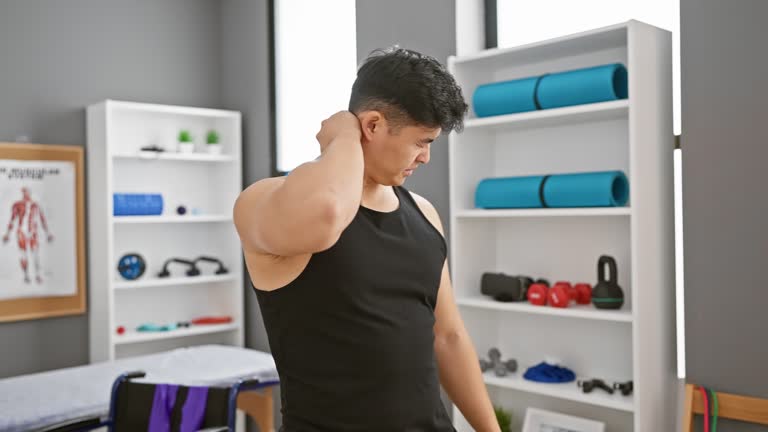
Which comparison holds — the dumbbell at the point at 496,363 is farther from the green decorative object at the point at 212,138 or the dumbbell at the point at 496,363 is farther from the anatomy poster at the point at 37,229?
the anatomy poster at the point at 37,229

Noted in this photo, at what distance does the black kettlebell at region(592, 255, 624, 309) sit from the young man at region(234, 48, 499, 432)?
1449 millimetres

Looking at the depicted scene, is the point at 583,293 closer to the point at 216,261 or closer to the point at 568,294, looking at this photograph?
the point at 568,294

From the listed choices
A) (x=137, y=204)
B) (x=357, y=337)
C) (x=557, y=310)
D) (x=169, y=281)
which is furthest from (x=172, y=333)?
(x=357, y=337)

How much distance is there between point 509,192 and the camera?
266cm

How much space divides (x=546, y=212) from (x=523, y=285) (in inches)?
12.4

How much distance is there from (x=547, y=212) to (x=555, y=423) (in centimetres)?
81

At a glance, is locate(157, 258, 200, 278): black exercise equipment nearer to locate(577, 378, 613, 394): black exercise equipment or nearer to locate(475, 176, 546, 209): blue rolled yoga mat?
locate(475, 176, 546, 209): blue rolled yoga mat

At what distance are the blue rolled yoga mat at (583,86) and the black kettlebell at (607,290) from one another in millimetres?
561

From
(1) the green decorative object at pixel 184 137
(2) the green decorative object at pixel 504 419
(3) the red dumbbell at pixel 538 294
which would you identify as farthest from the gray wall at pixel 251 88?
(3) the red dumbbell at pixel 538 294

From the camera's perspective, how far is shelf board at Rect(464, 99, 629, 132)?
2.41 meters

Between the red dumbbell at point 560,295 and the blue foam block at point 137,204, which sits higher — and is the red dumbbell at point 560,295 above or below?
below

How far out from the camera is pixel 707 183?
2.38 m

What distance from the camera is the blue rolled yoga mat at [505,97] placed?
8.57ft

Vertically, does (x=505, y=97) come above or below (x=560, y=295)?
above
